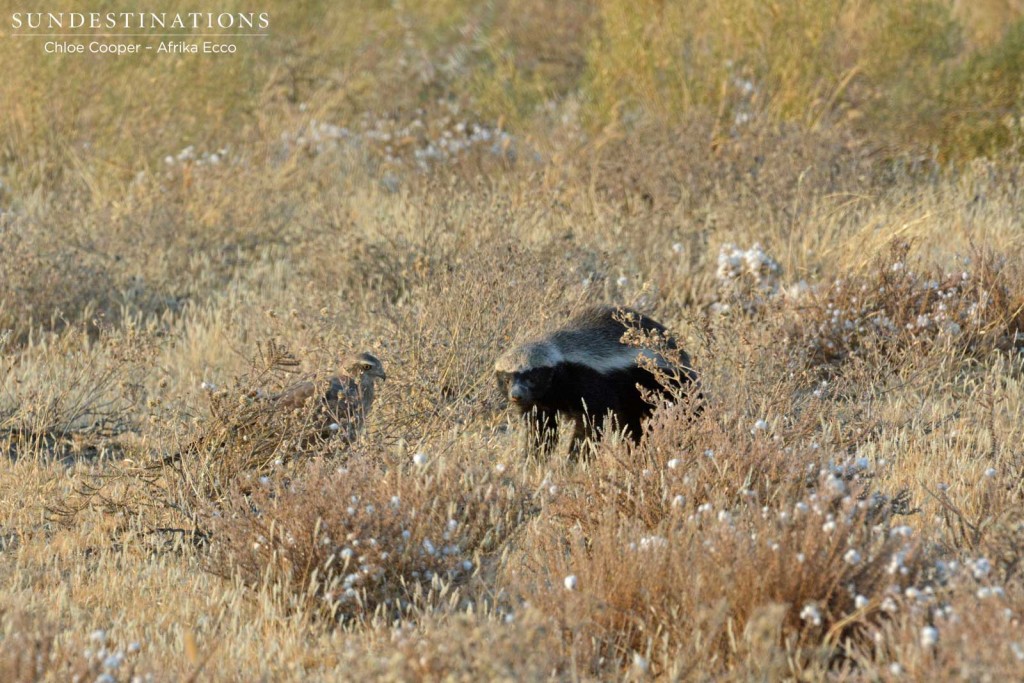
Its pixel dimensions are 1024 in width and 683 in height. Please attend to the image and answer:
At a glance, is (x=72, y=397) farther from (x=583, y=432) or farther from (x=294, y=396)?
(x=583, y=432)

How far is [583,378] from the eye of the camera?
5.54 m

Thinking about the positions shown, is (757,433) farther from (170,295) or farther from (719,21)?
(719,21)

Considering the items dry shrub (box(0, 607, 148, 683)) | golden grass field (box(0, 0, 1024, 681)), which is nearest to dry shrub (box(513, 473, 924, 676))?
golden grass field (box(0, 0, 1024, 681))

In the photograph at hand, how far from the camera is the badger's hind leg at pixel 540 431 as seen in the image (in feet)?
18.1

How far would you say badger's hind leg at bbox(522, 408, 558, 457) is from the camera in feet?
18.1

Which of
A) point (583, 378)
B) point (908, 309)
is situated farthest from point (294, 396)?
point (908, 309)

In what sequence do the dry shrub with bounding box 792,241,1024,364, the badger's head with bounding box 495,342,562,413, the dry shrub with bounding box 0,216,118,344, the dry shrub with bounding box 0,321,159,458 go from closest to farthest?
1. the badger's head with bounding box 495,342,562,413
2. the dry shrub with bounding box 0,321,159,458
3. the dry shrub with bounding box 792,241,1024,364
4. the dry shrub with bounding box 0,216,118,344

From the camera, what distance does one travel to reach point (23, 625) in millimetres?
3426

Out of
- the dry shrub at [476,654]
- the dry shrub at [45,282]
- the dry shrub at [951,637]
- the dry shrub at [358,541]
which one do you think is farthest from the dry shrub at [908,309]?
the dry shrub at [45,282]

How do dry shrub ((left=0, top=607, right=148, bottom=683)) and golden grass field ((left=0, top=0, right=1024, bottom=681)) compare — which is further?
golden grass field ((left=0, top=0, right=1024, bottom=681))

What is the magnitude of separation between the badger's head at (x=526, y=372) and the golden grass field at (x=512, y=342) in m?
0.26

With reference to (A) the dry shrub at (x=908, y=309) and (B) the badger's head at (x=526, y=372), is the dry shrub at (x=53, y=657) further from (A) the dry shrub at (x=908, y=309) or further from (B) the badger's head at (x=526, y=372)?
(A) the dry shrub at (x=908, y=309)

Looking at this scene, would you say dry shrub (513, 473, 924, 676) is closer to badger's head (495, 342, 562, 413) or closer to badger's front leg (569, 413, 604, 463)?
badger's head (495, 342, 562, 413)

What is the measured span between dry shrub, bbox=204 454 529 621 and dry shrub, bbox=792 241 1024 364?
2864 millimetres
